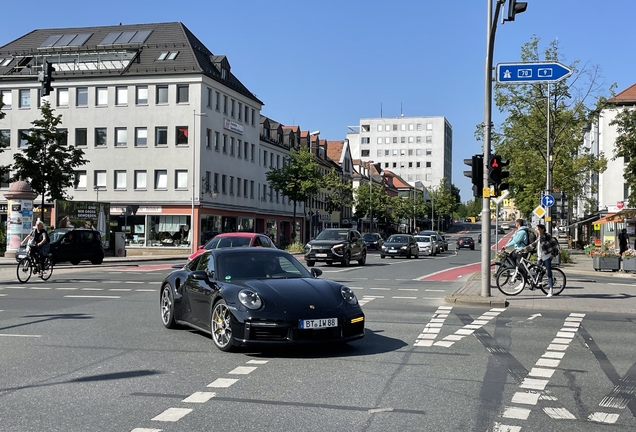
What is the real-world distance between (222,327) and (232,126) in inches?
2261

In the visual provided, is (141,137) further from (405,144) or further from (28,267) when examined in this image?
(405,144)

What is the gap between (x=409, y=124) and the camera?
178 metres

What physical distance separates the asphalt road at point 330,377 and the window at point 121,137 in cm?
4850

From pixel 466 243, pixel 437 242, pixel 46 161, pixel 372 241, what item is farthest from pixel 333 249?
pixel 466 243

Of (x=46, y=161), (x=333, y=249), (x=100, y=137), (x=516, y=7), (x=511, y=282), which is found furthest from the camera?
(x=100, y=137)

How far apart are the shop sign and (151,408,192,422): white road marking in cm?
5895

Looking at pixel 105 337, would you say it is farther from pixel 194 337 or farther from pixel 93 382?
pixel 93 382

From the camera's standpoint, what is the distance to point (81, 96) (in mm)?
61062

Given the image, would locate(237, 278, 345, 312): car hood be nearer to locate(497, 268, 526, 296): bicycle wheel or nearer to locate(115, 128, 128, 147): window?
locate(497, 268, 526, 296): bicycle wheel

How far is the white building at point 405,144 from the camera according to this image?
177 meters

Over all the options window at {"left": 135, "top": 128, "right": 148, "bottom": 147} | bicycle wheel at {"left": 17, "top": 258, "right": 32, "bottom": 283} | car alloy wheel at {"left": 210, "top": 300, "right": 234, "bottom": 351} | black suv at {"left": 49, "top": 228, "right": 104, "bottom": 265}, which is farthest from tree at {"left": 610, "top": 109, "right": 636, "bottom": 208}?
window at {"left": 135, "top": 128, "right": 148, "bottom": 147}

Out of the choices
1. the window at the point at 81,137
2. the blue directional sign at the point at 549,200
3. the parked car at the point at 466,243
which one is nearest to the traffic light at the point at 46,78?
the blue directional sign at the point at 549,200

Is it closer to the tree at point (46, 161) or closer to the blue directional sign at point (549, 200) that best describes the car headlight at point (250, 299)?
the blue directional sign at point (549, 200)

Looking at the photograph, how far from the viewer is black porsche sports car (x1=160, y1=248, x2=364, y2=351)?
28.5 ft
